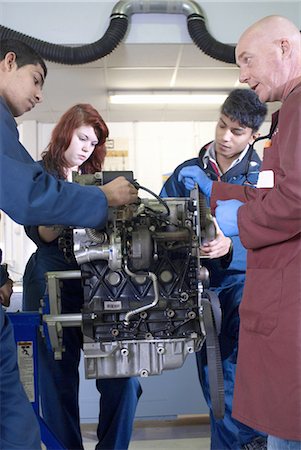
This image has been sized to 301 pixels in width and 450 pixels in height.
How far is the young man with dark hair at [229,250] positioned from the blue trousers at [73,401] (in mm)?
387

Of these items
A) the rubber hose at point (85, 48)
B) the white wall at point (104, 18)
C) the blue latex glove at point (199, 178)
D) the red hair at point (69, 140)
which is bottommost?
the blue latex glove at point (199, 178)

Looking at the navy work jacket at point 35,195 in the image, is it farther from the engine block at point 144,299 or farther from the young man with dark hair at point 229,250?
the young man with dark hair at point 229,250

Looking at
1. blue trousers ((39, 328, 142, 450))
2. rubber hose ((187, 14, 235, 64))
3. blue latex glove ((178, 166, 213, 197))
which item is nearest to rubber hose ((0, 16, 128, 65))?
rubber hose ((187, 14, 235, 64))

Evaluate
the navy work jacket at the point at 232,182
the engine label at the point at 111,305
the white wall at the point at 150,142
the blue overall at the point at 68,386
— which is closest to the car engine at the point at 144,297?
the engine label at the point at 111,305

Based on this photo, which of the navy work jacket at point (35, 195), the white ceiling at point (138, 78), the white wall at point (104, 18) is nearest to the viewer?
the navy work jacket at point (35, 195)

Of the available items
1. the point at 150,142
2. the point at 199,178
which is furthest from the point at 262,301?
the point at 150,142

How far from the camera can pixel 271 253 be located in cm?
128

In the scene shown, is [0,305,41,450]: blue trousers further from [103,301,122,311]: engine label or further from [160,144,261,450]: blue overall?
[160,144,261,450]: blue overall

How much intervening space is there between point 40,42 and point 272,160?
2.65m

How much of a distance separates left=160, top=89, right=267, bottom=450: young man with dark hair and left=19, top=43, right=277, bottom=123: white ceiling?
191cm

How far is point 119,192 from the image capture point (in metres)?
1.48

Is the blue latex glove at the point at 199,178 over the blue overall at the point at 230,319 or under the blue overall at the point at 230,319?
over

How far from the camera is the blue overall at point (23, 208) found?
1.29 meters

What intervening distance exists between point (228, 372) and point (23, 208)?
1.24 m
